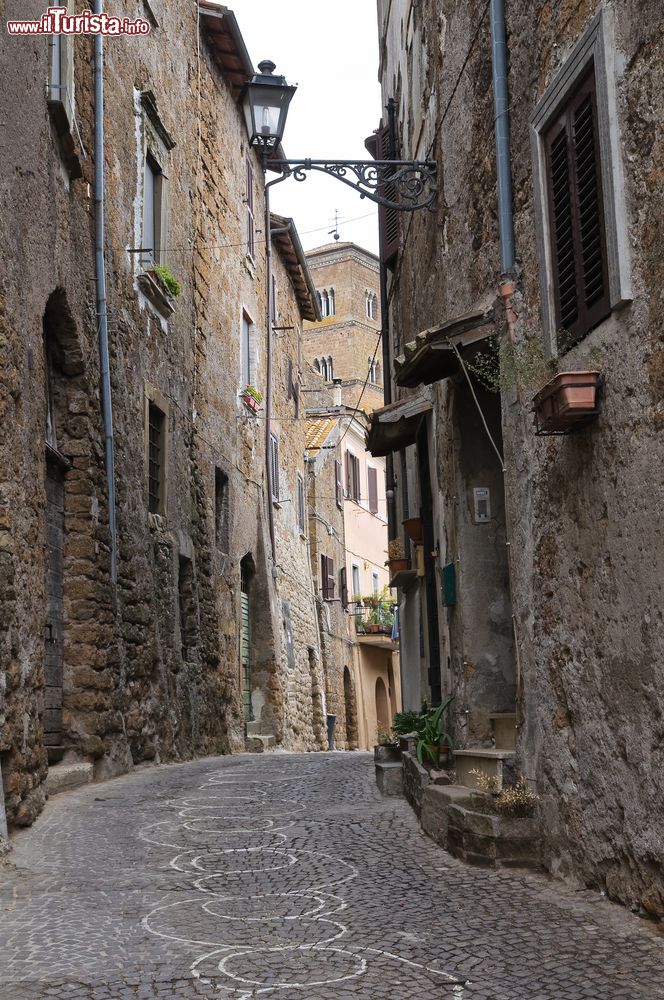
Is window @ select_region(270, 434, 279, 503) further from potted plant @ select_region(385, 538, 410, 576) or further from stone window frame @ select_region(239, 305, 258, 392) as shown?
potted plant @ select_region(385, 538, 410, 576)

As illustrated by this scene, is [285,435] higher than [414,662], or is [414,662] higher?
[285,435]

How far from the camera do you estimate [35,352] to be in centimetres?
725

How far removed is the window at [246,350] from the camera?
18.7 metres

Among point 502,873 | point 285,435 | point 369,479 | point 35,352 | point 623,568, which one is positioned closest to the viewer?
point 623,568

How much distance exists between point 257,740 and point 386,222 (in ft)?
25.9

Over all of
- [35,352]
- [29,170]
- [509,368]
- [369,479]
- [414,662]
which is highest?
[369,479]

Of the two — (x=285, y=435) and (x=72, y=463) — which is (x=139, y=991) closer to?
(x=72, y=463)

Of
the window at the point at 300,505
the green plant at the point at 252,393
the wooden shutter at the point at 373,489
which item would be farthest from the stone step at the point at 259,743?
the wooden shutter at the point at 373,489

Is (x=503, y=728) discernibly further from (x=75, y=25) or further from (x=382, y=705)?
(x=382, y=705)

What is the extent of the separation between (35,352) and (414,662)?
6.60 meters

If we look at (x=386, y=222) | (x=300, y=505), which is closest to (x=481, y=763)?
(x=386, y=222)

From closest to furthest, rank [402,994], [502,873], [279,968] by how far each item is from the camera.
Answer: [402,994]
[279,968]
[502,873]

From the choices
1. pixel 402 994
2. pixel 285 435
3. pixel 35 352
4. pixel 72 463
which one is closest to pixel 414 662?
pixel 72 463

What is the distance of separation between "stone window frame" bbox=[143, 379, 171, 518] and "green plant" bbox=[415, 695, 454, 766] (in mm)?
4864
